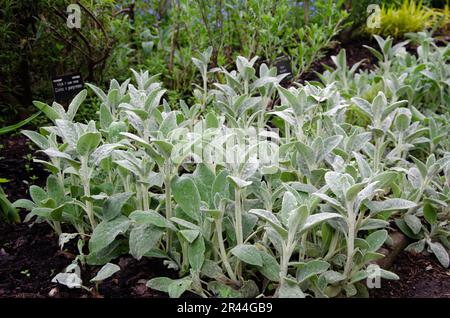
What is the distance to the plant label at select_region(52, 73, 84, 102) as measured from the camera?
2.59 meters

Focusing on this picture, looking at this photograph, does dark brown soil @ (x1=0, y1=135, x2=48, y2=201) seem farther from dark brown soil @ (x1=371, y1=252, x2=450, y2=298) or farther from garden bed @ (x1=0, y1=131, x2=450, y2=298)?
dark brown soil @ (x1=371, y1=252, x2=450, y2=298)

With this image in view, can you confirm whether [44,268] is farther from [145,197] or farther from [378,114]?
[378,114]

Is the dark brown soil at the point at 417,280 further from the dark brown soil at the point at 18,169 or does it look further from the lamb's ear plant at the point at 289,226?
the dark brown soil at the point at 18,169

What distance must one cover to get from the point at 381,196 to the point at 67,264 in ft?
4.51

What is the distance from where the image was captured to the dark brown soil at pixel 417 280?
2010 millimetres

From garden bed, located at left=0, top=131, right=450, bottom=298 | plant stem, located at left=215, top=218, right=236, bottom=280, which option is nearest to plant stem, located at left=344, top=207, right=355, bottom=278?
garden bed, located at left=0, top=131, right=450, bottom=298

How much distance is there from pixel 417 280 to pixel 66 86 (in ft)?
5.93

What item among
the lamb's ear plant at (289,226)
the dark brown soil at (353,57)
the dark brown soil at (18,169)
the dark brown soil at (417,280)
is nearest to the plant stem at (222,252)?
the lamb's ear plant at (289,226)

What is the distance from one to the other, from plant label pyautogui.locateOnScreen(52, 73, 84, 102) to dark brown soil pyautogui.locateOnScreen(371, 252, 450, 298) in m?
1.67

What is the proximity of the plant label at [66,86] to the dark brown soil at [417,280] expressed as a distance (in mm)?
1667

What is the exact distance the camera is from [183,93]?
140 inches

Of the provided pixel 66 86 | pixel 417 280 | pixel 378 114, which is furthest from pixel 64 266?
pixel 378 114
